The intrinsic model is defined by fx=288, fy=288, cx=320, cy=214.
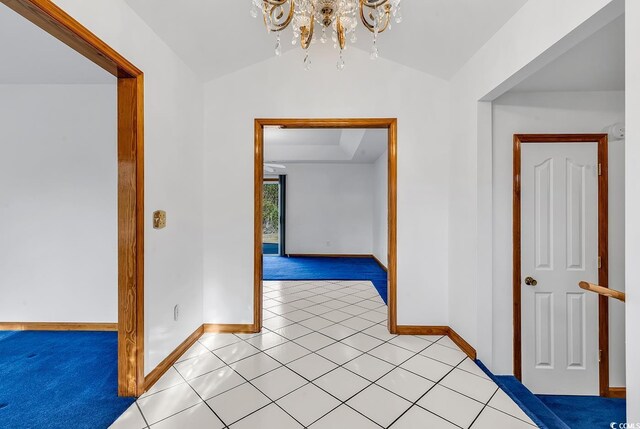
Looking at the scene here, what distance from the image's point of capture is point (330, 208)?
7664 mm

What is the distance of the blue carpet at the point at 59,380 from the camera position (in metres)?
1.66

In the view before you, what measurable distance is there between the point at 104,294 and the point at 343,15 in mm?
3261

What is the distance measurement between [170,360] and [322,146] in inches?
215

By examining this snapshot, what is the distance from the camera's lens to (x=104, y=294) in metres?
2.89

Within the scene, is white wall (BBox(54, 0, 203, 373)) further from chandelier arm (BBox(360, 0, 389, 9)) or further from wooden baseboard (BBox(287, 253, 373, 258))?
wooden baseboard (BBox(287, 253, 373, 258))

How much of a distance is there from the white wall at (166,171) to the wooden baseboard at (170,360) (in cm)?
4

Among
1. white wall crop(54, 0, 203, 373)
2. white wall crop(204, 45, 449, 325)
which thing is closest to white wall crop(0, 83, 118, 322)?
white wall crop(54, 0, 203, 373)

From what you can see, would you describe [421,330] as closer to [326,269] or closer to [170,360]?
[170,360]

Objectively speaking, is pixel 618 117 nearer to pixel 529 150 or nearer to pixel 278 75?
pixel 529 150

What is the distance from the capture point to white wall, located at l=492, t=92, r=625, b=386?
2.35 metres

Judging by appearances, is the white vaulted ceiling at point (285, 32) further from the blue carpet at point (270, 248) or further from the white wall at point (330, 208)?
the blue carpet at point (270, 248)

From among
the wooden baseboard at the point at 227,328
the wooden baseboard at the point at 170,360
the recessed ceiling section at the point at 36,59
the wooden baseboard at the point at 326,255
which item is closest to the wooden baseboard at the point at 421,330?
the wooden baseboard at the point at 227,328

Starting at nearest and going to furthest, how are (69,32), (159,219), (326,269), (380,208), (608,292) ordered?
1. (608,292)
2. (69,32)
3. (159,219)
4. (326,269)
5. (380,208)
